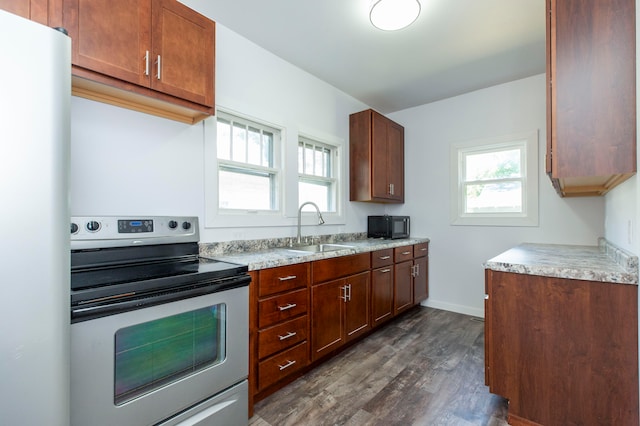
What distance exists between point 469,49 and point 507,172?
4.85 feet

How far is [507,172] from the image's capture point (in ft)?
11.0

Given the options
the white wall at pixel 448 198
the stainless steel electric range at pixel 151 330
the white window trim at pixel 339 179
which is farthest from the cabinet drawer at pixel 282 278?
the white wall at pixel 448 198

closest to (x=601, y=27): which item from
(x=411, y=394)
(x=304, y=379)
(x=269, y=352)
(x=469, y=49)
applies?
(x=469, y=49)

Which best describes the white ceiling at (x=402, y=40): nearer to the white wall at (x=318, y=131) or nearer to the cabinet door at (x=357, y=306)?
the white wall at (x=318, y=131)

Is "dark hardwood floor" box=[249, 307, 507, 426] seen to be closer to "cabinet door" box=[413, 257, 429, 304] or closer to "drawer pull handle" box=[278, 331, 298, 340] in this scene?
"drawer pull handle" box=[278, 331, 298, 340]

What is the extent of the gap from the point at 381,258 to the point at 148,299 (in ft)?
7.20

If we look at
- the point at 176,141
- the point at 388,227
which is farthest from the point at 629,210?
the point at 176,141

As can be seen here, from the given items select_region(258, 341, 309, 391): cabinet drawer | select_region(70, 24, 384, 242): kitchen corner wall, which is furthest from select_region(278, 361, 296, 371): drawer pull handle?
select_region(70, 24, 384, 242): kitchen corner wall

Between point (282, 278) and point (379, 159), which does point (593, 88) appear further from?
point (379, 159)

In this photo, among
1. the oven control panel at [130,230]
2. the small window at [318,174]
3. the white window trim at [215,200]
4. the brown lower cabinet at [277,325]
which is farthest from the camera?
the small window at [318,174]

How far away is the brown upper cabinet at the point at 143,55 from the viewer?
136 cm

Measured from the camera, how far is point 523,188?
10.6 feet

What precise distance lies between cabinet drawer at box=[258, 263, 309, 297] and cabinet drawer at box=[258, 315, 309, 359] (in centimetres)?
24

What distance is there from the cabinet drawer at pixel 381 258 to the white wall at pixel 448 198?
103 cm
